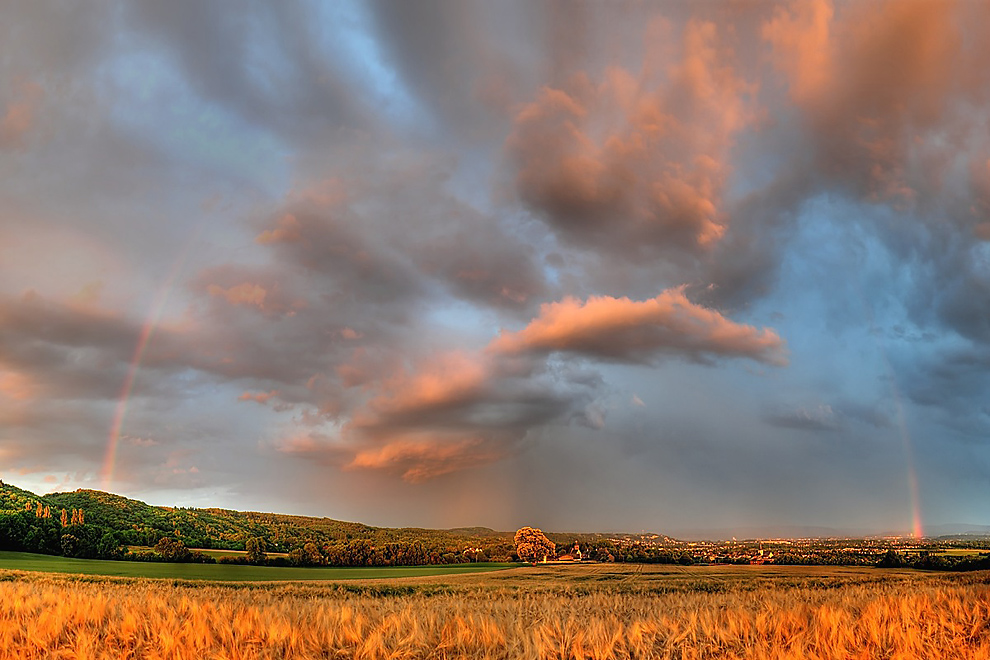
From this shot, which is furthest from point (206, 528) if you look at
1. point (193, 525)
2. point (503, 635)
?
point (503, 635)

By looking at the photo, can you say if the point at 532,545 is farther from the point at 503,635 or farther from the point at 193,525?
the point at 503,635

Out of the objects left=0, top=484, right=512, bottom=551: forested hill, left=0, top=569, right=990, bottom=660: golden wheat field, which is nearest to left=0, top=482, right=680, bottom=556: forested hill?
left=0, top=484, right=512, bottom=551: forested hill

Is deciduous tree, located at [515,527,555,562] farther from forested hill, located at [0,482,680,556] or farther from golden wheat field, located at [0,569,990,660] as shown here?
golden wheat field, located at [0,569,990,660]

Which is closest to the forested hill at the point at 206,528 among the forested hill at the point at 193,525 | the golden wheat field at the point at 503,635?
the forested hill at the point at 193,525

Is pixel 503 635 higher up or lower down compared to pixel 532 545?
higher up

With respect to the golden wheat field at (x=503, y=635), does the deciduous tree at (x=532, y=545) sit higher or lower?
lower

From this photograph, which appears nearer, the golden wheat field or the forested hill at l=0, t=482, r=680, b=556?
the golden wheat field

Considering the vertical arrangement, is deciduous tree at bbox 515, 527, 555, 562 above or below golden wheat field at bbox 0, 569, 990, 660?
below

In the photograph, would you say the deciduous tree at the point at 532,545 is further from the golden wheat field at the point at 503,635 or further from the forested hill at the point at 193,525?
the golden wheat field at the point at 503,635

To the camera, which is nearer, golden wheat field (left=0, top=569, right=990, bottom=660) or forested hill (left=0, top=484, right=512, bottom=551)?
golden wheat field (left=0, top=569, right=990, bottom=660)

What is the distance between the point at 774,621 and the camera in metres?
5.85

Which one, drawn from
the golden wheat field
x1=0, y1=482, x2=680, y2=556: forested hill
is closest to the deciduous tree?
x1=0, y1=482, x2=680, y2=556: forested hill

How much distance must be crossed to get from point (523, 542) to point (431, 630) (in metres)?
76.6

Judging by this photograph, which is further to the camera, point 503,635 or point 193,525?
point 193,525
